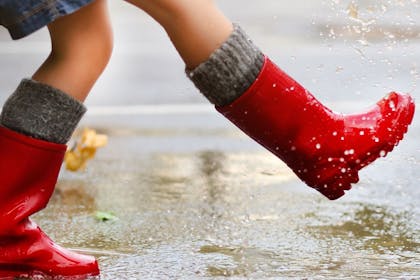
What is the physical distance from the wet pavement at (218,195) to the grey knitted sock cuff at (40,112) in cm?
41

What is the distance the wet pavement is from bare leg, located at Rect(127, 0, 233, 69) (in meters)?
0.59

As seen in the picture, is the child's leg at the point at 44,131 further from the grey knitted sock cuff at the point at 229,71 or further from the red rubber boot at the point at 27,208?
the grey knitted sock cuff at the point at 229,71

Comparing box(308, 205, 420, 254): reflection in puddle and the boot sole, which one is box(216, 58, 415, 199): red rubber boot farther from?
box(308, 205, 420, 254): reflection in puddle

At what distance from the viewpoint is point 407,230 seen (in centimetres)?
378

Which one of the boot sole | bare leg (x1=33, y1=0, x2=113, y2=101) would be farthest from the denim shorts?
the boot sole

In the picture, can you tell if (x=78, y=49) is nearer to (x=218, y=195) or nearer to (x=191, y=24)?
(x=191, y=24)

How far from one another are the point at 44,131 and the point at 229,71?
0.49 m

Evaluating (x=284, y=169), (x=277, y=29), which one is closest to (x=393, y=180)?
(x=284, y=169)

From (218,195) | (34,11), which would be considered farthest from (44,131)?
(218,195)

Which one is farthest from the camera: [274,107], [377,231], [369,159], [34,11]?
[377,231]

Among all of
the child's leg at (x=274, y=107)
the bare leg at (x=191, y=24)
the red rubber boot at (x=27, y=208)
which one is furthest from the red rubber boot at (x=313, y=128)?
the red rubber boot at (x=27, y=208)

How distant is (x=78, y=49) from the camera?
3.16 metres

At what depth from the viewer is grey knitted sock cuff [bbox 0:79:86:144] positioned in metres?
3.16

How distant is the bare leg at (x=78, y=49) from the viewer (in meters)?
3.14
